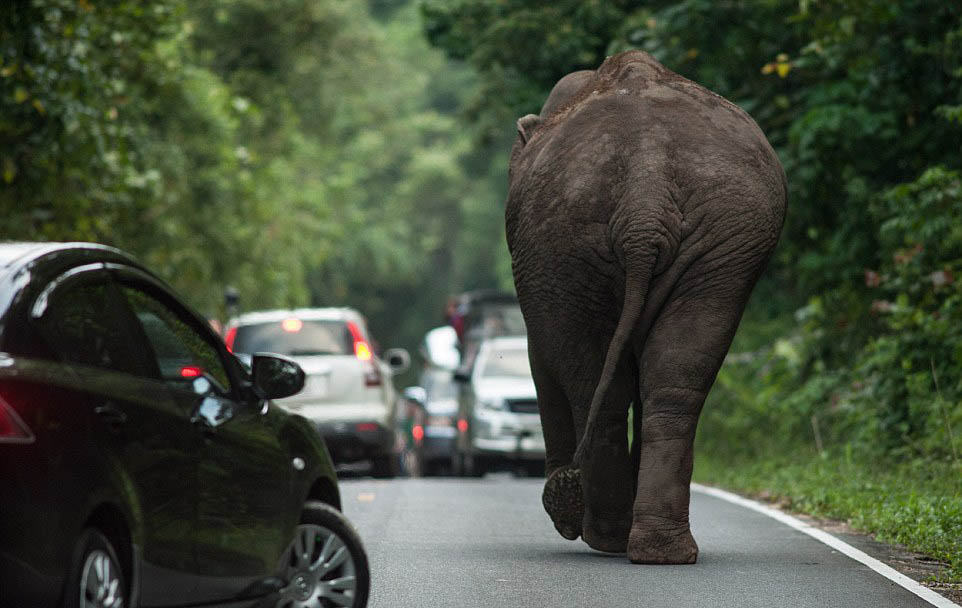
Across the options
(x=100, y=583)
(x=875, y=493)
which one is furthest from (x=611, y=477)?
(x=100, y=583)

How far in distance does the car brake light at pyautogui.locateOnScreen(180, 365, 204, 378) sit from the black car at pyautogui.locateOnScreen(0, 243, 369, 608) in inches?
0.5

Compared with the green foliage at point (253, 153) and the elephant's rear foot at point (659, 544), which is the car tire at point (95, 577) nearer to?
the elephant's rear foot at point (659, 544)

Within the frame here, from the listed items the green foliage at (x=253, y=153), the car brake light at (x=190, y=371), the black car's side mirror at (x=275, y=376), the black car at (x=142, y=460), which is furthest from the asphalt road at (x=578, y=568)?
the green foliage at (x=253, y=153)

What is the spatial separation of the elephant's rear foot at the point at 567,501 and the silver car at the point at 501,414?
10952 mm

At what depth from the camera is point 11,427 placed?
16.8 ft

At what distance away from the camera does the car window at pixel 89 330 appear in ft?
18.8

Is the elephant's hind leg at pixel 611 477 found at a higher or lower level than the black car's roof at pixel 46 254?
lower

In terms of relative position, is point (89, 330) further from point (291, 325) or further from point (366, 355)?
point (366, 355)

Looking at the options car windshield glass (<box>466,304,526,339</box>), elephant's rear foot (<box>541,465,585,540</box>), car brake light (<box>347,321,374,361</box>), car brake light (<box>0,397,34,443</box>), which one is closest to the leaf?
car brake light (<box>347,321,374,361</box>)

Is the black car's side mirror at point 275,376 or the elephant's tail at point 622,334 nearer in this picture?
the black car's side mirror at point 275,376

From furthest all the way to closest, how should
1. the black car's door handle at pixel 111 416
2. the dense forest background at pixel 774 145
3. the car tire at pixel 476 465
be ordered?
A: the car tire at pixel 476 465, the dense forest background at pixel 774 145, the black car's door handle at pixel 111 416

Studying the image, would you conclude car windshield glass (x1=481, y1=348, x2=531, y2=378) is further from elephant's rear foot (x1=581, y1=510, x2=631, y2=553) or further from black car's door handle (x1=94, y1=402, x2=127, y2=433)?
black car's door handle (x1=94, y1=402, x2=127, y2=433)

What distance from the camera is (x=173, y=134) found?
30484 mm

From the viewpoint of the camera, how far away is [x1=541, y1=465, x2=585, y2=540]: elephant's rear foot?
10.4 metres
